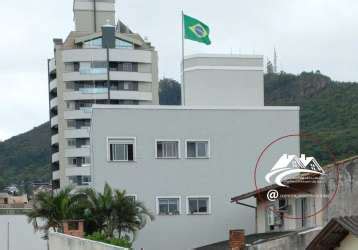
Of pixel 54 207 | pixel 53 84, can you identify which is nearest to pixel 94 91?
pixel 53 84

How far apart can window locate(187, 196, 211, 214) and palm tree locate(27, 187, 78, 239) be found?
20.2 feet

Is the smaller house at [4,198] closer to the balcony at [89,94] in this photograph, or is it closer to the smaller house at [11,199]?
the smaller house at [11,199]

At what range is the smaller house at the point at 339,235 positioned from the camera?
19953 millimetres

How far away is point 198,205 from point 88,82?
58.5 meters

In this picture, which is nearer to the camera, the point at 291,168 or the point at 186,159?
the point at 291,168

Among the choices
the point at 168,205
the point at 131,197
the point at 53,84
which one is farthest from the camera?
the point at 53,84

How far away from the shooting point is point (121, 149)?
40.1 meters

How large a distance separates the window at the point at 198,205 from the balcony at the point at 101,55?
57908 millimetres

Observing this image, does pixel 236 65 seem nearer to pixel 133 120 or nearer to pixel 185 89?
pixel 185 89

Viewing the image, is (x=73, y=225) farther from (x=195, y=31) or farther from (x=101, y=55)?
(x=101, y=55)

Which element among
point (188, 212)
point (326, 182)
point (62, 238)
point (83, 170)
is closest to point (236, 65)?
point (188, 212)

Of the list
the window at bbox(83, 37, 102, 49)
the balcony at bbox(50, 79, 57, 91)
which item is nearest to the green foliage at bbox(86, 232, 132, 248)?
the window at bbox(83, 37, 102, 49)

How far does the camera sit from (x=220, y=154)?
41.4 m

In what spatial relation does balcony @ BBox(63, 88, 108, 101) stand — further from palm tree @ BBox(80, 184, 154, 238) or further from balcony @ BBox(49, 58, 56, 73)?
palm tree @ BBox(80, 184, 154, 238)
